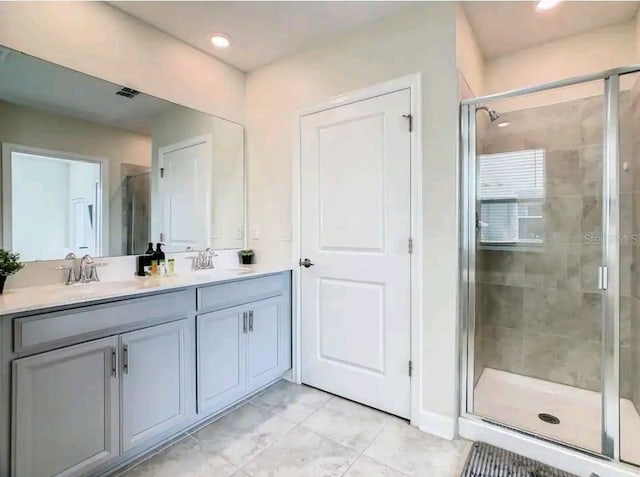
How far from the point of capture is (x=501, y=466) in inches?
65.1

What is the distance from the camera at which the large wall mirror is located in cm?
177

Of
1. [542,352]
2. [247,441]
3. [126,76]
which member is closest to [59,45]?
[126,76]

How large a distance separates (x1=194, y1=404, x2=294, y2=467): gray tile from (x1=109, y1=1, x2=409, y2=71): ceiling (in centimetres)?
256

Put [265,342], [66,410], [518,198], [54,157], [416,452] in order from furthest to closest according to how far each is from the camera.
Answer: [518,198] < [265,342] < [54,157] < [416,452] < [66,410]

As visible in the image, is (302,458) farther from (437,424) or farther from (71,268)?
(71,268)

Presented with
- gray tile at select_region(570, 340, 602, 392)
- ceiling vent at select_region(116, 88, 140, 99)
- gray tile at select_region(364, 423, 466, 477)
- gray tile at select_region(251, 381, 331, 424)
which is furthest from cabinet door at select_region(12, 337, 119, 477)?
gray tile at select_region(570, 340, 602, 392)

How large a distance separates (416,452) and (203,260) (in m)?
1.91

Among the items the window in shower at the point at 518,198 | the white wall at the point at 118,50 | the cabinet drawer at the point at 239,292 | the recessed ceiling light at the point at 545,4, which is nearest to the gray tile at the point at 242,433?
the cabinet drawer at the point at 239,292

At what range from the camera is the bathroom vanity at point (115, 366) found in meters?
1.30

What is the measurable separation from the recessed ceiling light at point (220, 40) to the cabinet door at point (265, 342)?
1893 millimetres

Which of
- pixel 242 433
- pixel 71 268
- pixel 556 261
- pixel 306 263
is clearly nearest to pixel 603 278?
pixel 556 261

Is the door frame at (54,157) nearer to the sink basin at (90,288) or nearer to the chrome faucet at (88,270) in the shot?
the chrome faucet at (88,270)

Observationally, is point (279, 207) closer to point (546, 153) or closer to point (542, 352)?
point (546, 153)

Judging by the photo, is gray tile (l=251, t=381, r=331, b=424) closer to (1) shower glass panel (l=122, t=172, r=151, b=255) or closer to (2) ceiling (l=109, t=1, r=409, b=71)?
(1) shower glass panel (l=122, t=172, r=151, b=255)
